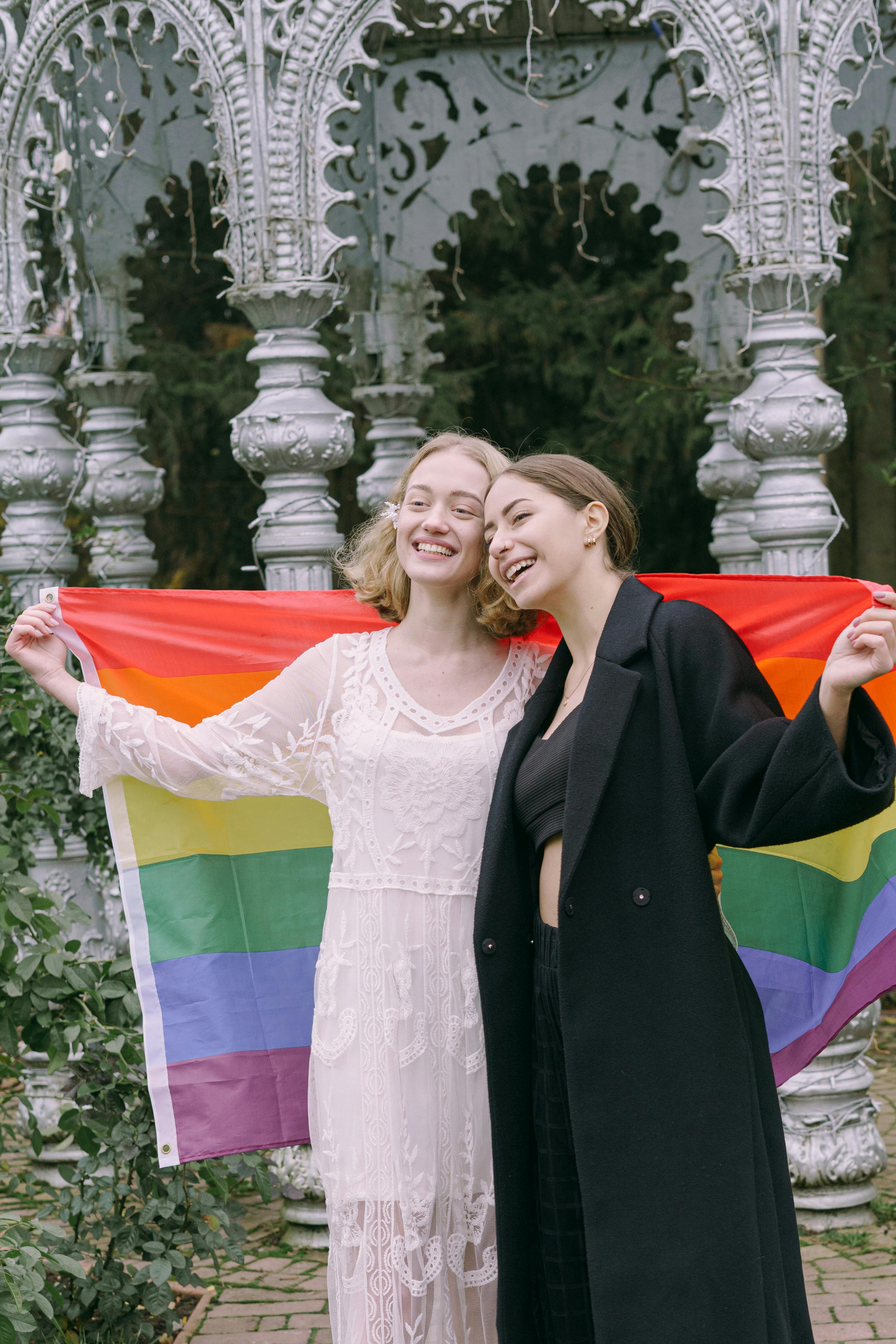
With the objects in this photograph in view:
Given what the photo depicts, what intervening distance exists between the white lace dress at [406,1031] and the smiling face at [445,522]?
0.81ft

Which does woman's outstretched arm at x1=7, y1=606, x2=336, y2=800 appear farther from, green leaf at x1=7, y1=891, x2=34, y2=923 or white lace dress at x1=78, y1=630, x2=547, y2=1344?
green leaf at x1=7, y1=891, x2=34, y2=923

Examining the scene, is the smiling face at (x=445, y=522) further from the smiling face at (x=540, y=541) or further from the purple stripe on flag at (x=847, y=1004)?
the purple stripe on flag at (x=847, y=1004)

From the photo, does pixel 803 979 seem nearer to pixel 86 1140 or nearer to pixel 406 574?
pixel 406 574

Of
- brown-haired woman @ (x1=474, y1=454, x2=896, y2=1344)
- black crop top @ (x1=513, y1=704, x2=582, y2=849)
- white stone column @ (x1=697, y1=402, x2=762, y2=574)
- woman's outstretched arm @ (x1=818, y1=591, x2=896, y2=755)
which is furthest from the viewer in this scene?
white stone column @ (x1=697, y1=402, x2=762, y2=574)

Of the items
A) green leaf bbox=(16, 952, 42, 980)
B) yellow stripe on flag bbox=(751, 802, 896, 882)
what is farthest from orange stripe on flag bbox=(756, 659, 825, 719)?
green leaf bbox=(16, 952, 42, 980)

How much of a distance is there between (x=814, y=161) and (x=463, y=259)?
5710mm

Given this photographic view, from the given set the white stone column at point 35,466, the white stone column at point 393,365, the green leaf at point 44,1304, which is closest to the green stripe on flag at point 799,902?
the green leaf at point 44,1304

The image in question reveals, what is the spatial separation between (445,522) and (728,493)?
3562 mm

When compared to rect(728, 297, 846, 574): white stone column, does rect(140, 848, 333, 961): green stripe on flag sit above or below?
below

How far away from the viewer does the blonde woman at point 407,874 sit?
289cm

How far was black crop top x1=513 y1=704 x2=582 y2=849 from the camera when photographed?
8.72 feet

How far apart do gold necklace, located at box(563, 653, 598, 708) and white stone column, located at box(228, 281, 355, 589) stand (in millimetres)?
1894

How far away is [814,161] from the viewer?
431cm

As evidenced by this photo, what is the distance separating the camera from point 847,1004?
11.3ft
